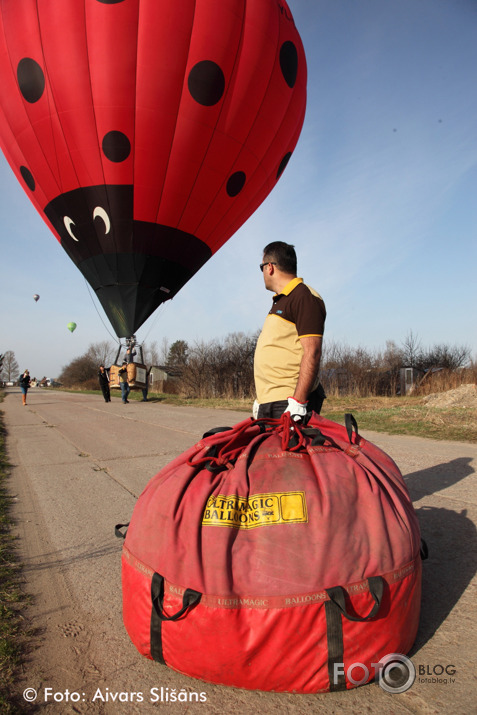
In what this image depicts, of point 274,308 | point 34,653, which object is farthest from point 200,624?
point 274,308

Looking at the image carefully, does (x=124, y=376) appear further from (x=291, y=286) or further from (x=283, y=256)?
(x=291, y=286)

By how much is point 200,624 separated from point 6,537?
6.96 ft

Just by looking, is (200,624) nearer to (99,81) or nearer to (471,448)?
(471,448)

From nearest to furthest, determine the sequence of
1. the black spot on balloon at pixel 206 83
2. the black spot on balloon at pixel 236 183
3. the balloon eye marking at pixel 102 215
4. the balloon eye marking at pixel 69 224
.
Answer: the black spot on balloon at pixel 206 83 < the balloon eye marking at pixel 102 215 < the black spot on balloon at pixel 236 183 < the balloon eye marking at pixel 69 224

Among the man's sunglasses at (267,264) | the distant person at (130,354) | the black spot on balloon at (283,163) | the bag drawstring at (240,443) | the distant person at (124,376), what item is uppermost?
Answer: the black spot on balloon at (283,163)

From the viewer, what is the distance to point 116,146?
976 centimetres

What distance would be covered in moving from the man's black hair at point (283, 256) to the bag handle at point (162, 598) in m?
1.88

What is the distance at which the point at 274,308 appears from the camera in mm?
2652

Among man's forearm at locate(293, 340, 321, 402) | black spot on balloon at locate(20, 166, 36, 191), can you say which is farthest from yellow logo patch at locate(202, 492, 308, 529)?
black spot on balloon at locate(20, 166, 36, 191)

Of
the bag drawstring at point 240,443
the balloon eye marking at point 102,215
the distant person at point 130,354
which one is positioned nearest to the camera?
the bag drawstring at point 240,443

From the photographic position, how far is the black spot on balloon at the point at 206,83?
9.32m

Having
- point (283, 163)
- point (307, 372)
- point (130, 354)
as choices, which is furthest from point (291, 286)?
point (130, 354)

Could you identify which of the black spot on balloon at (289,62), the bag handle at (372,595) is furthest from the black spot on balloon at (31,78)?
the bag handle at (372,595)

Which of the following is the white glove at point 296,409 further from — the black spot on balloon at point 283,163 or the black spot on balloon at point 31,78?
the black spot on balloon at point 283,163
